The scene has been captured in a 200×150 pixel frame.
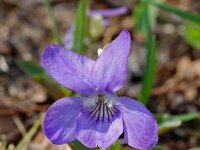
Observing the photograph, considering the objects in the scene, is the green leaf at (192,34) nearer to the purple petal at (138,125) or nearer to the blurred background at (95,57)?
the blurred background at (95,57)

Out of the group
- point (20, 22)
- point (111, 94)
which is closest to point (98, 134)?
point (111, 94)

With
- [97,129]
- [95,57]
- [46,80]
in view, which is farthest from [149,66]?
[95,57]

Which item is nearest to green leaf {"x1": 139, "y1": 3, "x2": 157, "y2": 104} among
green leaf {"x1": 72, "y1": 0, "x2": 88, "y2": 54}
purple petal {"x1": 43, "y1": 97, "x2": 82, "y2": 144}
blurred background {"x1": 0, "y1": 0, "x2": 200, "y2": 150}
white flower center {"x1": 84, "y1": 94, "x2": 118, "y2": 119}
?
blurred background {"x1": 0, "y1": 0, "x2": 200, "y2": 150}

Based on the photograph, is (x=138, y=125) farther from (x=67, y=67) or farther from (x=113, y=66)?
(x=67, y=67)

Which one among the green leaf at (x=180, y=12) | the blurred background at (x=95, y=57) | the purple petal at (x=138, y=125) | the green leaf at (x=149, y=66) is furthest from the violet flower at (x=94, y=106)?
the green leaf at (x=180, y=12)

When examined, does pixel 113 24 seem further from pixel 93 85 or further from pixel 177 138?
pixel 93 85

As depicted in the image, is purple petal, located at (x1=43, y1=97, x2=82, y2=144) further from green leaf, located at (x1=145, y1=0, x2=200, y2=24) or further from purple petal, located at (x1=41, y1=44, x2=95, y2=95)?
green leaf, located at (x1=145, y1=0, x2=200, y2=24)
